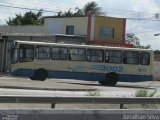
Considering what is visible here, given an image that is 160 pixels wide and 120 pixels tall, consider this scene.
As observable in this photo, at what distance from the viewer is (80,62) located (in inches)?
1389

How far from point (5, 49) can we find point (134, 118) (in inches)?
1566

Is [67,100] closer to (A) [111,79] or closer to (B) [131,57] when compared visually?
(A) [111,79]

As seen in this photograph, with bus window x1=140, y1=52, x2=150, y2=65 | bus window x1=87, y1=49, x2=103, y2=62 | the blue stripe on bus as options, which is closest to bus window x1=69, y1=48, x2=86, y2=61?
bus window x1=87, y1=49, x2=103, y2=62

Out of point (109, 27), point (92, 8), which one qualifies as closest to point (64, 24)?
point (109, 27)

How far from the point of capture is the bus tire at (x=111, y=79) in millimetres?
36375

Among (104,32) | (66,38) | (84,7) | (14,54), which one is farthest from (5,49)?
(84,7)

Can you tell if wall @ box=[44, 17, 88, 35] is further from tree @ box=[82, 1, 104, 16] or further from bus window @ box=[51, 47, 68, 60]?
tree @ box=[82, 1, 104, 16]

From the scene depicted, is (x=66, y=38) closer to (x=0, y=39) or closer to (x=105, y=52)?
(x=0, y=39)

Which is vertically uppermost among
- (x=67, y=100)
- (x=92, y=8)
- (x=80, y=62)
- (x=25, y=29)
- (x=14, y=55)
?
(x=92, y=8)

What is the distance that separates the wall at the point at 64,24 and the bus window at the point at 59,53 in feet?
52.2

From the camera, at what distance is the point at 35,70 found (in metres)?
34.5

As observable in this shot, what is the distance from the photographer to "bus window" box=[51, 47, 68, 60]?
34562mm

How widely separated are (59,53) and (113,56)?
13.3 ft

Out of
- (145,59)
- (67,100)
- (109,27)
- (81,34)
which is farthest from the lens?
(81,34)
